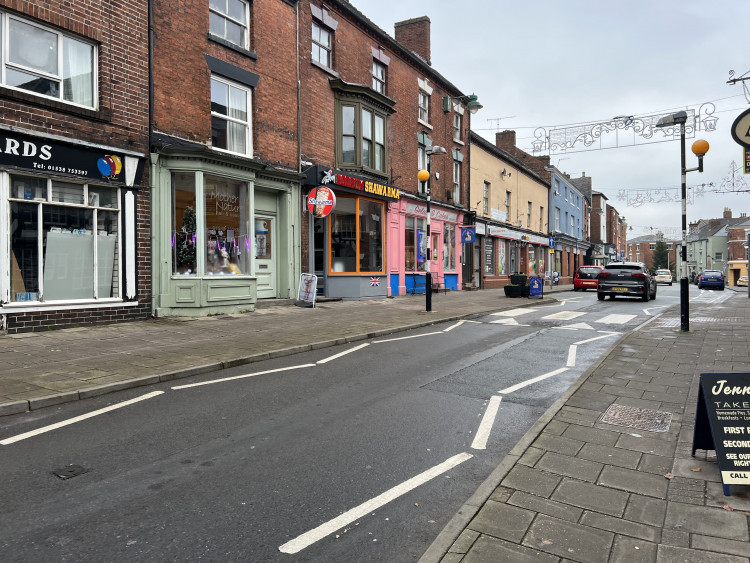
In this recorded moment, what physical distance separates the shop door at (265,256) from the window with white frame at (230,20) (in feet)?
16.3

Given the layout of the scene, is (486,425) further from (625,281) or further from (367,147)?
(625,281)

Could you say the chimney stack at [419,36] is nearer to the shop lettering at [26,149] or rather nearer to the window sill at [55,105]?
the window sill at [55,105]

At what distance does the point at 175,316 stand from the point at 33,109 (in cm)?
510

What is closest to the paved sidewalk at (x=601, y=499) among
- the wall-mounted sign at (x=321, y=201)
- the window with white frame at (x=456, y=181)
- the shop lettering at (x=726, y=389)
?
the shop lettering at (x=726, y=389)

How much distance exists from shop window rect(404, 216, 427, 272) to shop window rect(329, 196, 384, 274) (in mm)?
3273

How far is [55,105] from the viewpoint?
9.67 metres

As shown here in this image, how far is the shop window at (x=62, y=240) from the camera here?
30.7ft

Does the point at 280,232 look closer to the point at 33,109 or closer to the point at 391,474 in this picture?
the point at 33,109

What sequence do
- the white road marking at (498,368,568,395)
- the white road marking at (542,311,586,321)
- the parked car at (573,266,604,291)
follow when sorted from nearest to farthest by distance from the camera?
the white road marking at (498,368,568,395), the white road marking at (542,311,586,321), the parked car at (573,266,604,291)

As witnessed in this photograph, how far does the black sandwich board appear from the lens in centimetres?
336

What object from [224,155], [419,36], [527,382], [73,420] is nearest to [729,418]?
[527,382]

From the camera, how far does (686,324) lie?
10.7 m

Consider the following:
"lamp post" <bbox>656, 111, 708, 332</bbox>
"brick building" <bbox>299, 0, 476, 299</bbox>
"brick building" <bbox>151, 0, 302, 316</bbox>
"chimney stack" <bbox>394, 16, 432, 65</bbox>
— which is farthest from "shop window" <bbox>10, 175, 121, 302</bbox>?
"chimney stack" <bbox>394, 16, 432, 65</bbox>

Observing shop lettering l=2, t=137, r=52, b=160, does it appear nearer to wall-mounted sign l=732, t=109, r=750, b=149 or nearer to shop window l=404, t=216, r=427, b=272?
wall-mounted sign l=732, t=109, r=750, b=149
